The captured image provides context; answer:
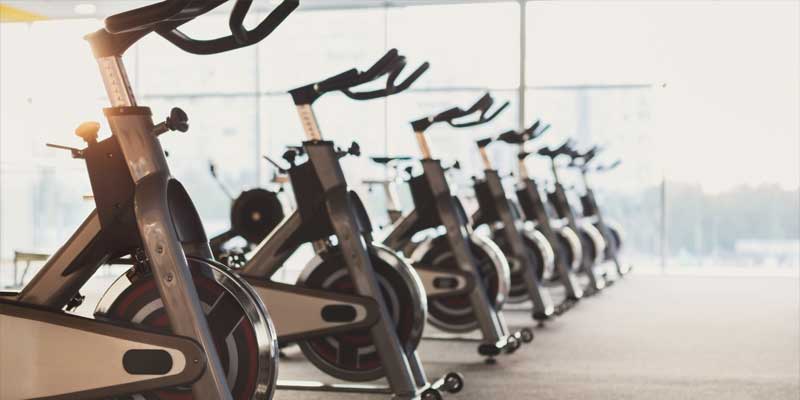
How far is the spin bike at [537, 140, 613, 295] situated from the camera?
7280mm

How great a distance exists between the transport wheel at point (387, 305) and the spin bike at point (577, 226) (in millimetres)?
3551

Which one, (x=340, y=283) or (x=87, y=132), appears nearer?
(x=87, y=132)

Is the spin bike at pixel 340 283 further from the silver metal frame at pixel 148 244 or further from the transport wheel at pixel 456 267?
the transport wheel at pixel 456 267

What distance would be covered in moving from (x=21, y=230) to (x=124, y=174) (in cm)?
864

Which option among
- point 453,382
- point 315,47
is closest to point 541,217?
point 453,382

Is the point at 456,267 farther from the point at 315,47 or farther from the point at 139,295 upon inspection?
the point at 315,47

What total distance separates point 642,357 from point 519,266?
102cm

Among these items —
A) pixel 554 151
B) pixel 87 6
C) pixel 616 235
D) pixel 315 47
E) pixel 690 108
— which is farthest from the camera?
pixel 315 47

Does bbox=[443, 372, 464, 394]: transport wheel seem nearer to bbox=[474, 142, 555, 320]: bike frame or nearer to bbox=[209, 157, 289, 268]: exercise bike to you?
bbox=[209, 157, 289, 268]: exercise bike

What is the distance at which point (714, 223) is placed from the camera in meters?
10.3

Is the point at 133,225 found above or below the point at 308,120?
below

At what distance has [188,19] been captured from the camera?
209 centimetres

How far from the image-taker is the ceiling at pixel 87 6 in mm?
10203

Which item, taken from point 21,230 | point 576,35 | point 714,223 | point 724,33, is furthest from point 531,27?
point 21,230
